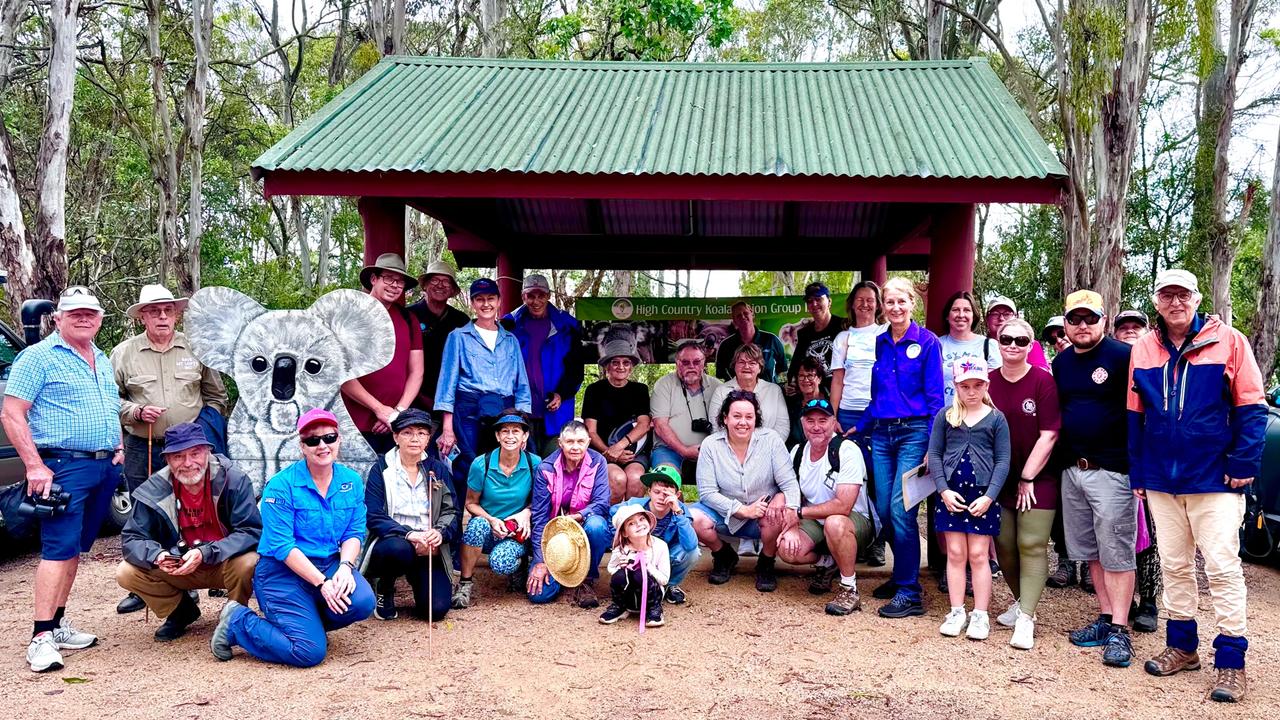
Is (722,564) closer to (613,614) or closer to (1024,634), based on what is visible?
(613,614)

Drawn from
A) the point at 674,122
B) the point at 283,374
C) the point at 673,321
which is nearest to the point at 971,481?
the point at 674,122

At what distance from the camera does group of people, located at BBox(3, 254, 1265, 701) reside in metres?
4.38

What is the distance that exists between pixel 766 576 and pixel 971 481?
1.61 metres

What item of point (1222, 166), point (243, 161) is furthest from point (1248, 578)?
point (243, 161)

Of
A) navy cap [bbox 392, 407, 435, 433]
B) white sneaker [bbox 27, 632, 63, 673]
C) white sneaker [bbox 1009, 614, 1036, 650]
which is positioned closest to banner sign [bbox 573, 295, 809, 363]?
navy cap [bbox 392, 407, 435, 433]

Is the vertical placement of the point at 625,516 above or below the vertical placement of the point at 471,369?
below

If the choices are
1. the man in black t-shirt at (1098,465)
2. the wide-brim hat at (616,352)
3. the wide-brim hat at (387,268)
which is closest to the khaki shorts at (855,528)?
the man in black t-shirt at (1098,465)

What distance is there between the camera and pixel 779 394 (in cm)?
655

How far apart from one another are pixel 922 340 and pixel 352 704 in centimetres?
372

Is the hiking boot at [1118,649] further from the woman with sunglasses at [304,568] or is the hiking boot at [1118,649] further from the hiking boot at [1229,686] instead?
the woman with sunglasses at [304,568]

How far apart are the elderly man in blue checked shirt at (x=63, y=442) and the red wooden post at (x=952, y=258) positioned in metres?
5.27

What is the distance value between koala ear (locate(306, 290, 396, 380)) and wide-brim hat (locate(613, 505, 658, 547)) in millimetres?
1724

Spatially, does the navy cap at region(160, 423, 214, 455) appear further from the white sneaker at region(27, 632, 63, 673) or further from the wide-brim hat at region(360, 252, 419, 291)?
the wide-brim hat at region(360, 252, 419, 291)

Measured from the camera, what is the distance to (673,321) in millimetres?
9180
